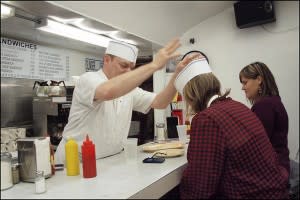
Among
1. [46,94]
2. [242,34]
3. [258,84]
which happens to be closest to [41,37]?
[46,94]

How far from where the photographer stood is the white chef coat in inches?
66.0

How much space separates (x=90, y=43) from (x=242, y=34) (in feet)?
6.46

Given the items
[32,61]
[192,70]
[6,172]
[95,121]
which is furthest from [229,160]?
[32,61]

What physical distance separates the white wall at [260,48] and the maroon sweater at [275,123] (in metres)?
1.22

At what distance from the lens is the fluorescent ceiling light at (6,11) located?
147cm

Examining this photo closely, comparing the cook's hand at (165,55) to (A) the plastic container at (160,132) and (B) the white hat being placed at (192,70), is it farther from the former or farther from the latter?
(A) the plastic container at (160,132)

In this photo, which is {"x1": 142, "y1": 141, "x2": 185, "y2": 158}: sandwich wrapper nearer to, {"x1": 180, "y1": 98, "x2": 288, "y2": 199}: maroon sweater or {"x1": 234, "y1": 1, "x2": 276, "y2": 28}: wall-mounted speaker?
{"x1": 180, "y1": 98, "x2": 288, "y2": 199}: maroon sweater

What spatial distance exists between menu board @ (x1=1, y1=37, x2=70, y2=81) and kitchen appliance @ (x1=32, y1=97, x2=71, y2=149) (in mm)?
165

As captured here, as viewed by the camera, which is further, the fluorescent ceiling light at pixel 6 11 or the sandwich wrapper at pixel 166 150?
the sandwich wrapper at pixel 166 150

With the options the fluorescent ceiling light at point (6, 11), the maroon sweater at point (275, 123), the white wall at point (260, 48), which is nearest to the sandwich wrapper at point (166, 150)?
the maroon sweater at point (275, 123)

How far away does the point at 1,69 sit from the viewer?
1557 mm

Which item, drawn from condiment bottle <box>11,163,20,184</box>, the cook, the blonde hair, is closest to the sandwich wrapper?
the cook

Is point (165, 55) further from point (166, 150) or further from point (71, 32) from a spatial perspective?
point (71, 32)

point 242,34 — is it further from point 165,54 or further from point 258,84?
point 165,54
